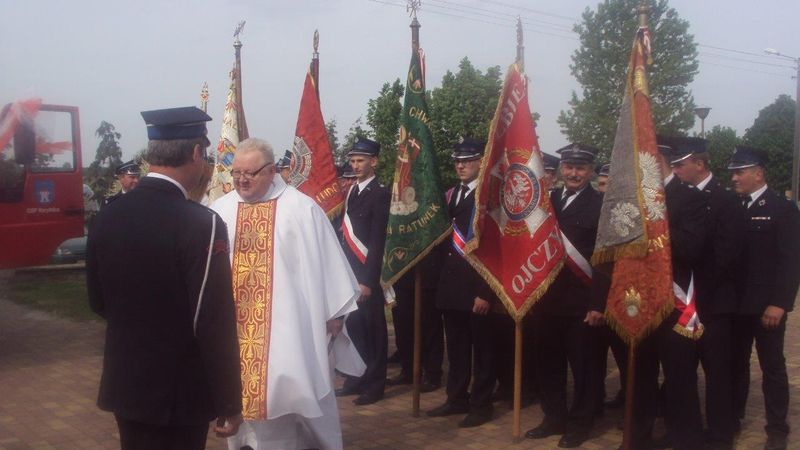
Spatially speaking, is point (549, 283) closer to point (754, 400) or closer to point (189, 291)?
point (754, 400)

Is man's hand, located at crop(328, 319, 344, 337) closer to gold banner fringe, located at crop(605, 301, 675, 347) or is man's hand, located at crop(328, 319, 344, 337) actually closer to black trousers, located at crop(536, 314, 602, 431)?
gold banner fringe, located at crop(605, 301, 675, 347)

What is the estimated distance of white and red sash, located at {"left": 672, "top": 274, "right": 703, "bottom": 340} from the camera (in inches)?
193

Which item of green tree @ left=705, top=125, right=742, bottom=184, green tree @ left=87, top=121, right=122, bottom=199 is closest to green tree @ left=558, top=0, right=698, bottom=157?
green tree @ left=705, top=125, right=742, bottom=184

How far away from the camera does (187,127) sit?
119 inches

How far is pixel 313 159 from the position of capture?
7.59 metres

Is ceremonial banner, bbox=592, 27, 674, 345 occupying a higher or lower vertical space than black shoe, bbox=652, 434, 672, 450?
higher

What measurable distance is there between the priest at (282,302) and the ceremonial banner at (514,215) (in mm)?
1359

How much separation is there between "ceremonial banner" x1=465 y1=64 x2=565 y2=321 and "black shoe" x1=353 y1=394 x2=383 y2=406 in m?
1.72

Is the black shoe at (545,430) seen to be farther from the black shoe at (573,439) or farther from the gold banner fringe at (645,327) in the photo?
the gold banner fringe at (645,327)

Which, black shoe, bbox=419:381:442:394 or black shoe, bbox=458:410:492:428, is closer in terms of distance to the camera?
black shoe, bbox=458:410:492:428

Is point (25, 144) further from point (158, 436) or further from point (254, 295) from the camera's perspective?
point (158, 436)

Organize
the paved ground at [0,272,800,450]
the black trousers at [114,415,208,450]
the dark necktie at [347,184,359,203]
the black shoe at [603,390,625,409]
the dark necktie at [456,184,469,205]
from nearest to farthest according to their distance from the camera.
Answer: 1. the black trousers at [114,415,208,450]
2. the paved ground at [0,272,800,450]
3. the dark necktie at [456,184,469,205]
4. the black shoe at [603,390,625,409]
5. the dark necktie at [347,184,359,203]

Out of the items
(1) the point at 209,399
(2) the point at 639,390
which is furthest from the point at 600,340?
(1) the point at 209,399

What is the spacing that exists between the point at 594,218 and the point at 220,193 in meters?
4.72
